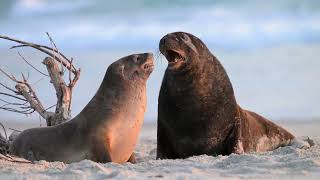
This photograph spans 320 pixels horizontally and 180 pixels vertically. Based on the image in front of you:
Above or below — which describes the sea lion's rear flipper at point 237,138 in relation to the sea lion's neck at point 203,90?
below

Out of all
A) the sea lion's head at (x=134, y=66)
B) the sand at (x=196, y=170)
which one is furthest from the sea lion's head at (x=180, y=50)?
the sand at (x=196, y=170)

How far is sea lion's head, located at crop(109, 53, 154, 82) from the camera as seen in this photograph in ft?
27.8

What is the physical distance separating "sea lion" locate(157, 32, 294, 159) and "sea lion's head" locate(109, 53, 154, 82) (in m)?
0.27

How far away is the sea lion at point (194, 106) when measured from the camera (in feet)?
26.7

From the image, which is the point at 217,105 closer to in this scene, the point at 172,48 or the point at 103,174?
the point at 172,48

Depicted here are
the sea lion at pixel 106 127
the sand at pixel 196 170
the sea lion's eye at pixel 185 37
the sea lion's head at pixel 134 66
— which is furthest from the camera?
the sea lion's head at pixel 134 66

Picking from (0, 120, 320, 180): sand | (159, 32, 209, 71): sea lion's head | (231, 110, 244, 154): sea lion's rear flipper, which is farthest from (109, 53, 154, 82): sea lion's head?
(0, 120, 320, 180): sand

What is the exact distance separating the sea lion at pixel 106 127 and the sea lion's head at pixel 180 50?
1.40 ft

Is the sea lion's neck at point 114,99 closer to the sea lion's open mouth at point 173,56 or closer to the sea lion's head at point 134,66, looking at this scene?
the sea lion's head at point 134,66

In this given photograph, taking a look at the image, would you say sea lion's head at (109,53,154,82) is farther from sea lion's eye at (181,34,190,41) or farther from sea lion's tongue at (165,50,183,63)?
sea lion's eye at (181,34,190,41)

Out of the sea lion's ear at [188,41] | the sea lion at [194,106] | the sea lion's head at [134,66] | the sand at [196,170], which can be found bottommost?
the sand at [196,170]

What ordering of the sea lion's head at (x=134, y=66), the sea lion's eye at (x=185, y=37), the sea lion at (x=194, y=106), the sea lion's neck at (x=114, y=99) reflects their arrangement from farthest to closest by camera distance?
the sea lion's head at (x=134, y=66), the sea lion's eye at (x=185, y=37), the sea lion at (x=194, y=106), the sea lion's neck at (x=114, y=99)

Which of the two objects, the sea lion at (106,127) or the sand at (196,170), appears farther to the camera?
the sea lion at (106,127)

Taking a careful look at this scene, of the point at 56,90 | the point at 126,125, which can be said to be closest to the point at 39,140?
the point at 126,125
